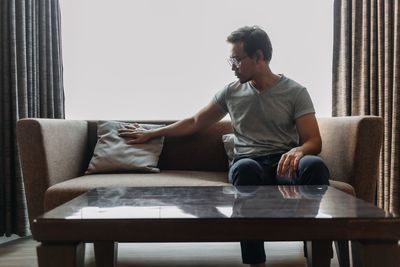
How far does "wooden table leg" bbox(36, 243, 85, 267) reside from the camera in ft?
3.28

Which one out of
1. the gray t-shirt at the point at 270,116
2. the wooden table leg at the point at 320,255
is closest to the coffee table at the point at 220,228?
the wooden table leg at the point at 320,255

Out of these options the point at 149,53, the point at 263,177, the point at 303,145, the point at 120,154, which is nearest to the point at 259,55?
the point at 303,145

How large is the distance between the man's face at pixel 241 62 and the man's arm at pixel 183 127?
0.24 meters

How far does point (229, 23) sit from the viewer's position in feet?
9.85

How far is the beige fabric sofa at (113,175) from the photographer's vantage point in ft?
6.26

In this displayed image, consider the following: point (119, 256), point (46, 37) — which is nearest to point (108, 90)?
point (46, 37)

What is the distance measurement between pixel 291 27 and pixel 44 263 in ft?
7.88

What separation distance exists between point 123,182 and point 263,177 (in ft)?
2.00

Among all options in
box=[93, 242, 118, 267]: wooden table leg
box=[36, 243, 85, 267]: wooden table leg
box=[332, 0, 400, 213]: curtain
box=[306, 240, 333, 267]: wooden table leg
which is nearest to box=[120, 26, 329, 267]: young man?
box=[306, 240, 333, 267]: wooden table leg

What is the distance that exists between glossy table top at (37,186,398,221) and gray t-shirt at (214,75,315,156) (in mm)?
579

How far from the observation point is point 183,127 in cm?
235

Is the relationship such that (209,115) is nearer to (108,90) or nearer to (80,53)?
(108,90)

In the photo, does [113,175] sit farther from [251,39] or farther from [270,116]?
[251,39]

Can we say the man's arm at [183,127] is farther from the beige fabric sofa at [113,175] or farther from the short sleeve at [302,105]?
the short sleeve at [302,105]
